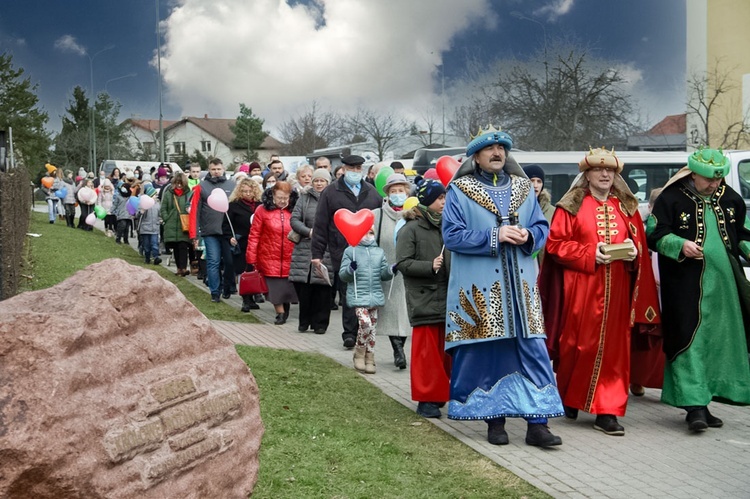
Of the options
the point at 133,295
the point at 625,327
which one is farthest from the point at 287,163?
the point at 133,295

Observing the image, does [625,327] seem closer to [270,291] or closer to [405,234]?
[405,234]

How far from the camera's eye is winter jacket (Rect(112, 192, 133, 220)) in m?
24.0

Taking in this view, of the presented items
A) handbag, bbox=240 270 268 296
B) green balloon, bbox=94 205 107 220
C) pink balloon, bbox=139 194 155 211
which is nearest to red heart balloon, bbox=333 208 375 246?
handbag, bbox=240 270 268 296

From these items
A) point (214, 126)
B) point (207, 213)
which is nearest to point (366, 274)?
point (207, 213)

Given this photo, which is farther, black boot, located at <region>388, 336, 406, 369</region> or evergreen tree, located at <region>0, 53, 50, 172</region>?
evergreen tree, located at <region>0, 53, 50, 172</region>

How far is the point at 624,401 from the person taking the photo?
725cm

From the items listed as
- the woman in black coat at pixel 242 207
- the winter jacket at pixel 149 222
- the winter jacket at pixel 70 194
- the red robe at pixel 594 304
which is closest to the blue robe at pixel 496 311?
the red robe at pixel 594 304

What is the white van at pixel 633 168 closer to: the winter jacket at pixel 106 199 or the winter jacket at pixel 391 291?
the winter jacket at pixel 391 291

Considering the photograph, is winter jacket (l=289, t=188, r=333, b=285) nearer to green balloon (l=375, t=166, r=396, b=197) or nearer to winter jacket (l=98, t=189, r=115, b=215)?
green balloon (l=375, t=166, r=396, b=197)

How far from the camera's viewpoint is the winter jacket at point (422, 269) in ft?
25.1

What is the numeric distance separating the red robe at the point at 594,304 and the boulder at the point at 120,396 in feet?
11.1

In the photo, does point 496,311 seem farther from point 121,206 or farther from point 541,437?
point 121,206

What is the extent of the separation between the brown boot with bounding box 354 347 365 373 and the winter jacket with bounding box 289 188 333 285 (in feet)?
7.20

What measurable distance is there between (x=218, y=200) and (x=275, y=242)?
4.50 feet
